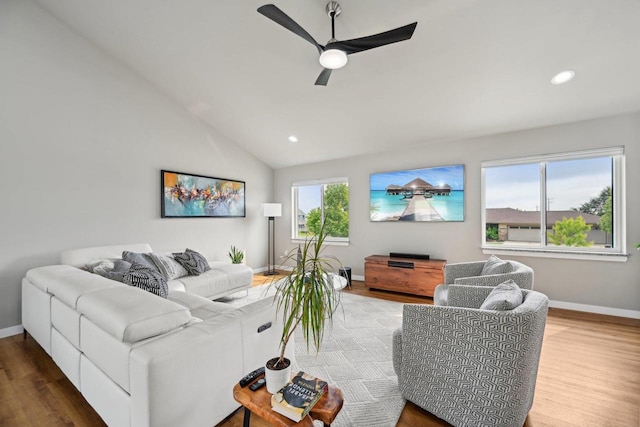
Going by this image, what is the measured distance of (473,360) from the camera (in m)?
1.45

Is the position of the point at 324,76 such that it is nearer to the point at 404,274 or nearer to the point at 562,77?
the point at 562,77

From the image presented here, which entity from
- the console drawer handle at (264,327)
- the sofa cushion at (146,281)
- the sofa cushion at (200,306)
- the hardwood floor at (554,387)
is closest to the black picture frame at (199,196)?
the sofa cushion at (146,281)

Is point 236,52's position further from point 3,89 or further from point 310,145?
point 3,89

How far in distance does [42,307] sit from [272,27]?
323 cm

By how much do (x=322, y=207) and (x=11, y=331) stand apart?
451 centimetres

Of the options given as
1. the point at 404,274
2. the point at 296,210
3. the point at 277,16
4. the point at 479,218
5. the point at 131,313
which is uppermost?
the point at 277,16

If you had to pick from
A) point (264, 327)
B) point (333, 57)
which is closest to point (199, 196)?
point (333, 57)

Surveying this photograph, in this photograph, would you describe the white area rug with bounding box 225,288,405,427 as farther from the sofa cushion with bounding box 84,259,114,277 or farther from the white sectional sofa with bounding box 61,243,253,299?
the sofa cushion with bounding box 84,259,114,277

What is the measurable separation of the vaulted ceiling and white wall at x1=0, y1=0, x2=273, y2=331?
1.11ft

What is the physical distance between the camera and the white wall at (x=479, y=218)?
3.13m

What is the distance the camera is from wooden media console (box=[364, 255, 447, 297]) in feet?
12.8

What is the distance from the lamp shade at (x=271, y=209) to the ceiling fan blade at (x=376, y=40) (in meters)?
3.75

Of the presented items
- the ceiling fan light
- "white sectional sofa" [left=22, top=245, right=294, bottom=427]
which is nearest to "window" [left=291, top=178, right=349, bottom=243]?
the ceiling fan light

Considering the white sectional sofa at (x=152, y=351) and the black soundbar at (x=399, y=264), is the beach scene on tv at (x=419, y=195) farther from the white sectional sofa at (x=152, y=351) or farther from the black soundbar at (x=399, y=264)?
the white sectional sofa at (x=152, y=351)
